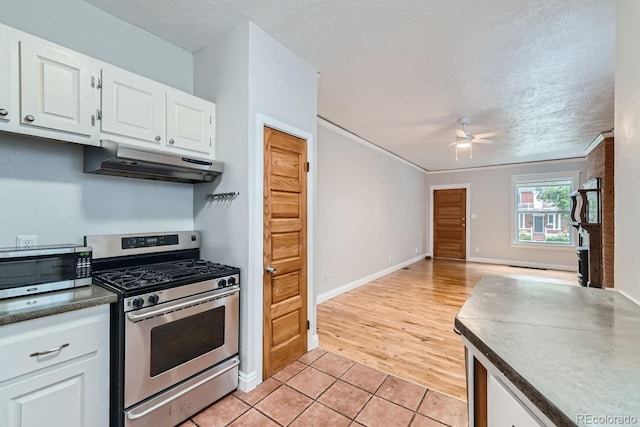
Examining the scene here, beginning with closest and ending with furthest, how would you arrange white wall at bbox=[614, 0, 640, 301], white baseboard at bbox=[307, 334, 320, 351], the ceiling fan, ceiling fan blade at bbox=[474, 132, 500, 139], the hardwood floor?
white wall at bbox=[614, 0, 640, 301], the hardwood floor, white baseboard at bbox=[307, 334, 320, 351], the ceiling fan, ceiling fan blade at bbox=[474, 132, 500, 139]

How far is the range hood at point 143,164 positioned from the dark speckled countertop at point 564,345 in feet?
6.15

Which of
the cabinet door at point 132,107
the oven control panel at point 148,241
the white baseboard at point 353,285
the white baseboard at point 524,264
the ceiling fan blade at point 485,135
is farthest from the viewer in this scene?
the white baseboard at point 524,264

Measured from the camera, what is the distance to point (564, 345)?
0.79m

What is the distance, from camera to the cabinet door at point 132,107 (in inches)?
70.6

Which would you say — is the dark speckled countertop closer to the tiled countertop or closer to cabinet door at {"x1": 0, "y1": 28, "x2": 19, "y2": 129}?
the tiled countertop

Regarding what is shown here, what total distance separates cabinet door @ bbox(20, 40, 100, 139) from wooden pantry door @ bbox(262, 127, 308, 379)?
1097 mm

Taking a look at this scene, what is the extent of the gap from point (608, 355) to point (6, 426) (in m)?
2.19

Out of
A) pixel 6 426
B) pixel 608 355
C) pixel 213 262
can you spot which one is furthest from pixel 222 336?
pixel 608 355

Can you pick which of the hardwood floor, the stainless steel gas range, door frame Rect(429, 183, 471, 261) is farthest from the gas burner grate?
door frame Rect(429, 183, 471, 261)

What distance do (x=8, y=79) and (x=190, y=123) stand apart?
0.94m

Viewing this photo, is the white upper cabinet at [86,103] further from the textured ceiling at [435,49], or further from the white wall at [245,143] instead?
the textured ceiling at [435,49]

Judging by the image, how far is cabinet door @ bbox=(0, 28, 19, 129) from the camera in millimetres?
1421

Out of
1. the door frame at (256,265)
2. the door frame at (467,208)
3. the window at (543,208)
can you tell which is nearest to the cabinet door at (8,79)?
the door frame at (256,265)

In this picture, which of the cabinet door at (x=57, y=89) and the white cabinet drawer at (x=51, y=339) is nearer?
the white cabinet drawer at (x=51, y=339)
